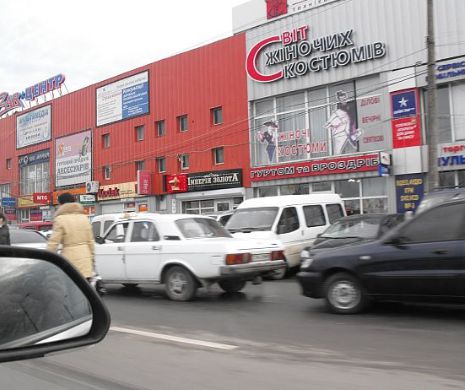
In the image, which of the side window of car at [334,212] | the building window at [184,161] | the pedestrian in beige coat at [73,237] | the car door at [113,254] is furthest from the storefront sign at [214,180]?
the pedestrian in beige coat at [73,237]

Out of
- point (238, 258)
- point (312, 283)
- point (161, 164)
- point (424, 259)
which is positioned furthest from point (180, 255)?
point (161, 164)

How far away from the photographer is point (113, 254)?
1005 centimetres

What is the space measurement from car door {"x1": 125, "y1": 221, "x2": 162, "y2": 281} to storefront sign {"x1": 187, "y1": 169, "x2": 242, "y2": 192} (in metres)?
16.3

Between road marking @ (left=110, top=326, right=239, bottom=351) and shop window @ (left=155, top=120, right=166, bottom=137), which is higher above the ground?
shop window @ (left=155, top=120, right=166, bottom=137)

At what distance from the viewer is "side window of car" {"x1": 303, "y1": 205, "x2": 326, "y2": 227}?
13664 millimetres

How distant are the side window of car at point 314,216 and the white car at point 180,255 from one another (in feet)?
13.5

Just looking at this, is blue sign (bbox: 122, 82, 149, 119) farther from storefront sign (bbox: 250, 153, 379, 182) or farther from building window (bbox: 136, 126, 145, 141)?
storefront sign (bbox: 250, 153, 379, 182)

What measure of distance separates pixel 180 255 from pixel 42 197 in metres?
33.0

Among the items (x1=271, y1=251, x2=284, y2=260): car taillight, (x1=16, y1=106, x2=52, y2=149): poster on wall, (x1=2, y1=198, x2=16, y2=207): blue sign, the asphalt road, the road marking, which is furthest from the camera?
(x1=2, y1=198, x2=16, y2=207): blue sign

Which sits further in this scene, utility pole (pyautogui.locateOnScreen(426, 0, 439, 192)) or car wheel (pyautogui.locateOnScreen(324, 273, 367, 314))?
utility pole (pyautogui.locateOnScreen(426, 0, 439, 192))

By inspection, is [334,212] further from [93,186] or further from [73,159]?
[73,159]

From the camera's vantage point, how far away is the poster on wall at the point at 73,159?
120 feet

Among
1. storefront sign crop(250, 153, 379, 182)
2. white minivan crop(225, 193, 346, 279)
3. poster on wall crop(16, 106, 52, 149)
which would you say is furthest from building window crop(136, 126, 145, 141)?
white minivan crop(225, 193, 346, 279)

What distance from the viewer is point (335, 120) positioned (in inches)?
901
